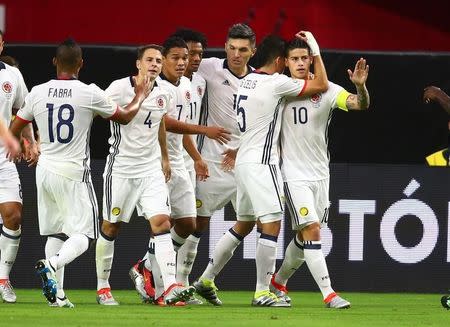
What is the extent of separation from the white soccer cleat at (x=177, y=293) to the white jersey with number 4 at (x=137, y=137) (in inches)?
35.7

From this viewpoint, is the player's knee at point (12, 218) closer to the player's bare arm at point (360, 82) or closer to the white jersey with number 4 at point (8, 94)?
the white jersey with number 4 at point (8, 94)

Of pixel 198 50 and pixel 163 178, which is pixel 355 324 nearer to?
pixel 163 178

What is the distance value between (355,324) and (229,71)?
3196mm

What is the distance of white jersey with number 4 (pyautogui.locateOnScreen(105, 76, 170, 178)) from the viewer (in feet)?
37.5

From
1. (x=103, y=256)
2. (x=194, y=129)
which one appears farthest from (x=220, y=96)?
(x=103, y=256)

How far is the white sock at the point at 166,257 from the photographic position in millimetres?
11242

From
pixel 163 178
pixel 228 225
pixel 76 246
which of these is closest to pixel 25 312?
pixel 76 246

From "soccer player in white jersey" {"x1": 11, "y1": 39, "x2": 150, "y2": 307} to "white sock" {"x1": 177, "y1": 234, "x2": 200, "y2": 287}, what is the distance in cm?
130

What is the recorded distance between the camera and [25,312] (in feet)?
34.9

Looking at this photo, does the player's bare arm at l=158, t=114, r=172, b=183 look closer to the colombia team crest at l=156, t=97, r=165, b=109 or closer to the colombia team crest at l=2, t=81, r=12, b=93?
the colombia team crest at l=156, t=97, r=165, b=109

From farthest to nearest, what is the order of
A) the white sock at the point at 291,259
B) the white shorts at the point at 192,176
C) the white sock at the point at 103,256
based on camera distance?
the white shorts at the point at 192,176
the white sock at the point at 291,259
the white sock at the point at 103,256

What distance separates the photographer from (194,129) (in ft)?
38.5

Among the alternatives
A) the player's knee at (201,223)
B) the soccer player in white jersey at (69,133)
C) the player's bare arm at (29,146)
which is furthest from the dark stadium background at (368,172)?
the soccer player in white jersey at (69,133)

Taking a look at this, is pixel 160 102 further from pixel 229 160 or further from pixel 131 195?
pixel 229 160
